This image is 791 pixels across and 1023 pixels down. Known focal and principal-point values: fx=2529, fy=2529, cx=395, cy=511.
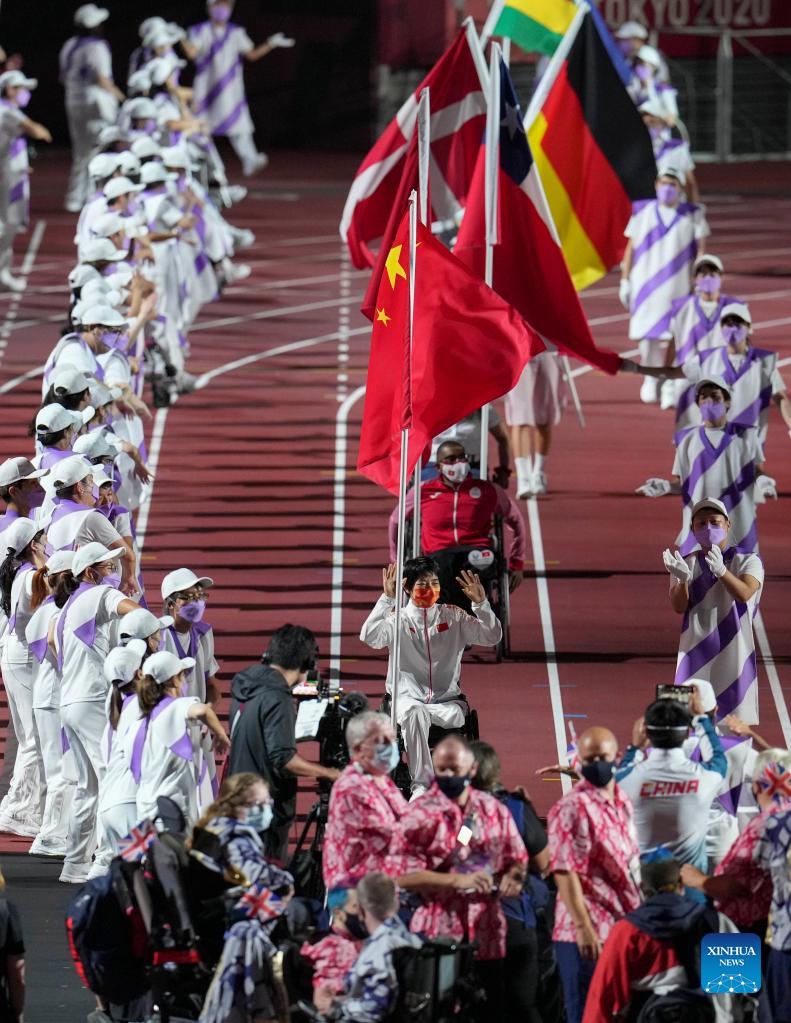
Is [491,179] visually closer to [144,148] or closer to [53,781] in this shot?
[53,781]

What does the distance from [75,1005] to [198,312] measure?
15548mm

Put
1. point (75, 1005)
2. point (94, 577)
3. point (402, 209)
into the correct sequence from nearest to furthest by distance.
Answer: point (75, 1005) < point (94, 577) < point (402, 209)

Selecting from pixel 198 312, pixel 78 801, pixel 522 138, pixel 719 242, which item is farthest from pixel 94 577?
pixel 719 242

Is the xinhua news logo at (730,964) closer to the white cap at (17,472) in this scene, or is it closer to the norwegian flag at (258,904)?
the norwegian flag at (258,904)

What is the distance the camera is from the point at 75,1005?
36.0ft

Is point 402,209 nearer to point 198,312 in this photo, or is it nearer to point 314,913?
point 314,913

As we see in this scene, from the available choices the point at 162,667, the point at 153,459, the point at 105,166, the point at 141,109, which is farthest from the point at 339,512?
the point at 162,667

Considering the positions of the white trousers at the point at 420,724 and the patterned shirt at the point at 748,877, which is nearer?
the patterned shirt at the point at 748,877

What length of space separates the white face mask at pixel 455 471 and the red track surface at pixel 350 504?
4.61 ft

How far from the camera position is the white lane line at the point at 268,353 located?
23328 millimetres

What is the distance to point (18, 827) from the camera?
13664 mm

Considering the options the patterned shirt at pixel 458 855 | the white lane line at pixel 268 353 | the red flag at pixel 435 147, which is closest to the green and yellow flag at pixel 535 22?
the red flag at pixel 435 147

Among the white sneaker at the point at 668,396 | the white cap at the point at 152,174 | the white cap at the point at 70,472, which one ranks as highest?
the white cap at the point at 70,472

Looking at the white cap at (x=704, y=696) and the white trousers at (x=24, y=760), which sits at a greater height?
the white cap at (x=704, y=696)
